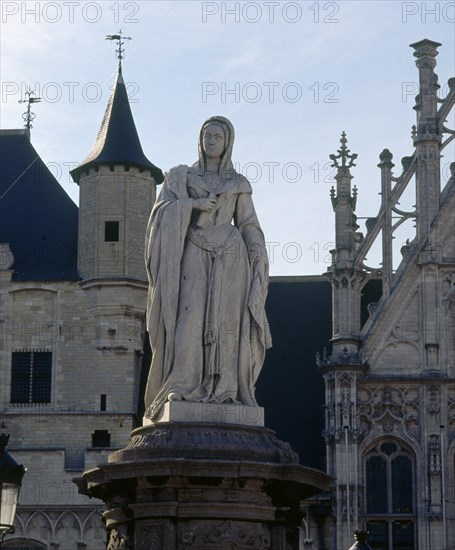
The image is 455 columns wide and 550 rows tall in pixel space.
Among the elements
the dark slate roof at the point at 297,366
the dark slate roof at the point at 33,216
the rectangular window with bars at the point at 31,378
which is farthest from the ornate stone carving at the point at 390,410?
the dark slate roof at the point at 33,216

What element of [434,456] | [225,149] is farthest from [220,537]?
[434,456]

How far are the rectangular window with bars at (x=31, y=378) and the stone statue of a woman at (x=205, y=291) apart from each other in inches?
1211

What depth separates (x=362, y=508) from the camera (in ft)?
128

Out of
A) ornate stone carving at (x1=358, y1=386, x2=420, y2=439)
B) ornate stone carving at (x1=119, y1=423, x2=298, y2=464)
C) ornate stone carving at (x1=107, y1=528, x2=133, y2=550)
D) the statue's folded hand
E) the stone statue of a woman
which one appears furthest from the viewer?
ornate stone carving at (x1=358, y1=386, x2=420, y2=439)

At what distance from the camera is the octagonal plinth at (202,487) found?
39.6 ft

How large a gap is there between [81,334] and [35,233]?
3.94 metres

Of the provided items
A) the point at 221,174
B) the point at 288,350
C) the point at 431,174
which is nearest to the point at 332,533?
the point at 288,350

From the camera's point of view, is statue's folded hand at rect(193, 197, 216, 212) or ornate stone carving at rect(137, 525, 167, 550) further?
statue's folded hand at rect(193, 197, 216, 212)

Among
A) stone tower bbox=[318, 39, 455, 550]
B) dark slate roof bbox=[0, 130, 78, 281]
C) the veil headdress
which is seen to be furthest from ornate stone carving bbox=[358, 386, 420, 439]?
the veil headdress

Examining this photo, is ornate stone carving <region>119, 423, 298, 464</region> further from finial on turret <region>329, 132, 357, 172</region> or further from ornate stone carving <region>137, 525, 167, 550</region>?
finial on turret <region>329, 132, 357, 172</region>

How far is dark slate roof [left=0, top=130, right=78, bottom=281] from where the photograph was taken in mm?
44812

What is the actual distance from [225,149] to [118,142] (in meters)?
31.3

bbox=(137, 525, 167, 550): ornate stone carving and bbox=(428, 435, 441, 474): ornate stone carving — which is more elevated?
bbox=(428, 435, 441, 474): ornate stone carving

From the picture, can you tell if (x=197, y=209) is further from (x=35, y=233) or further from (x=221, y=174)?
(x=35, y=233)
